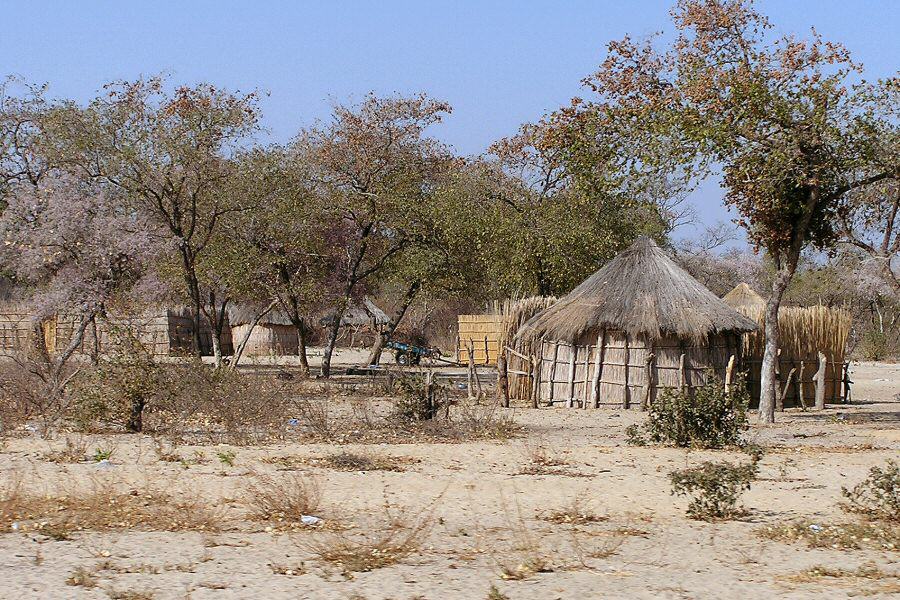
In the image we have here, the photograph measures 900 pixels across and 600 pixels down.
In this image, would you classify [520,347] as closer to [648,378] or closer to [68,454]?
[648,378]

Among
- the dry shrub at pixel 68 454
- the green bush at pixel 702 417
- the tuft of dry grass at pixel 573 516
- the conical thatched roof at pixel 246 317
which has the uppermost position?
the conical thatched roof at pixel 246 317

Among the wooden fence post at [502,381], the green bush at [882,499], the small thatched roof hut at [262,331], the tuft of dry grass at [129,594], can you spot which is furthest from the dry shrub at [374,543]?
the small thatched roof hut at [262,331]

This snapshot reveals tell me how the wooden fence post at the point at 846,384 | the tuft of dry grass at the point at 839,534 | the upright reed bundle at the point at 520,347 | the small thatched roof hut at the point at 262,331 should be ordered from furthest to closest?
the small thatched roof hut at the point at 262,331 → the wooden fence post at the point at 846,384 → the upright reed bundle at the point at 520,347 → the tuft of dry grass at the point at 839,534

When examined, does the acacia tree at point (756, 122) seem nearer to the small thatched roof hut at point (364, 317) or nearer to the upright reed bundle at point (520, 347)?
the upright reed bundle at point (520, 347)

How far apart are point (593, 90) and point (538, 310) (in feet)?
19.4

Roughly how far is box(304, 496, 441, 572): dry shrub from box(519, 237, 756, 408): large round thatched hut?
12.5m

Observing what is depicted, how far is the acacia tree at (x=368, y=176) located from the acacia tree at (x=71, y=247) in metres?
6.78

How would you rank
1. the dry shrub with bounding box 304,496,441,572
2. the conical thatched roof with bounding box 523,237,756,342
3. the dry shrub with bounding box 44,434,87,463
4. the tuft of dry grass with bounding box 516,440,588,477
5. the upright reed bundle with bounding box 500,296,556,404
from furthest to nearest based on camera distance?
the upright reed bundle with bounding box 500,296,556,404 < the conical thatched roof with bounding box 523,237,756,342 < the tuft of dry grass with bounding box 516,440,588,477 < the dry shrub with bounding box 44,434,87,463 < the dry shrub with bounding box 304,496,441,572

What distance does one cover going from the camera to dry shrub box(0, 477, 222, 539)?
8.09 metres

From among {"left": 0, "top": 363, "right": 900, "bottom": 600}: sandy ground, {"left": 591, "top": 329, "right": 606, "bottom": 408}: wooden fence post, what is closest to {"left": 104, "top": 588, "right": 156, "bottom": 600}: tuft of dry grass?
{"left": 0, "top": 363, "right": 900, "bottom": 600}: sandy ground

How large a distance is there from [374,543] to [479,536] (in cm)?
87

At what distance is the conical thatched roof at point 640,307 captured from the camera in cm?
2062

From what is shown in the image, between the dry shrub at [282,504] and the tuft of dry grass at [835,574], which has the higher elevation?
the dry shrub at [282,504]

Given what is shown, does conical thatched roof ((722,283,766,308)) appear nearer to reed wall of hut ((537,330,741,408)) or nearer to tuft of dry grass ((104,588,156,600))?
reed wall of hut ((537,330,741,408))
